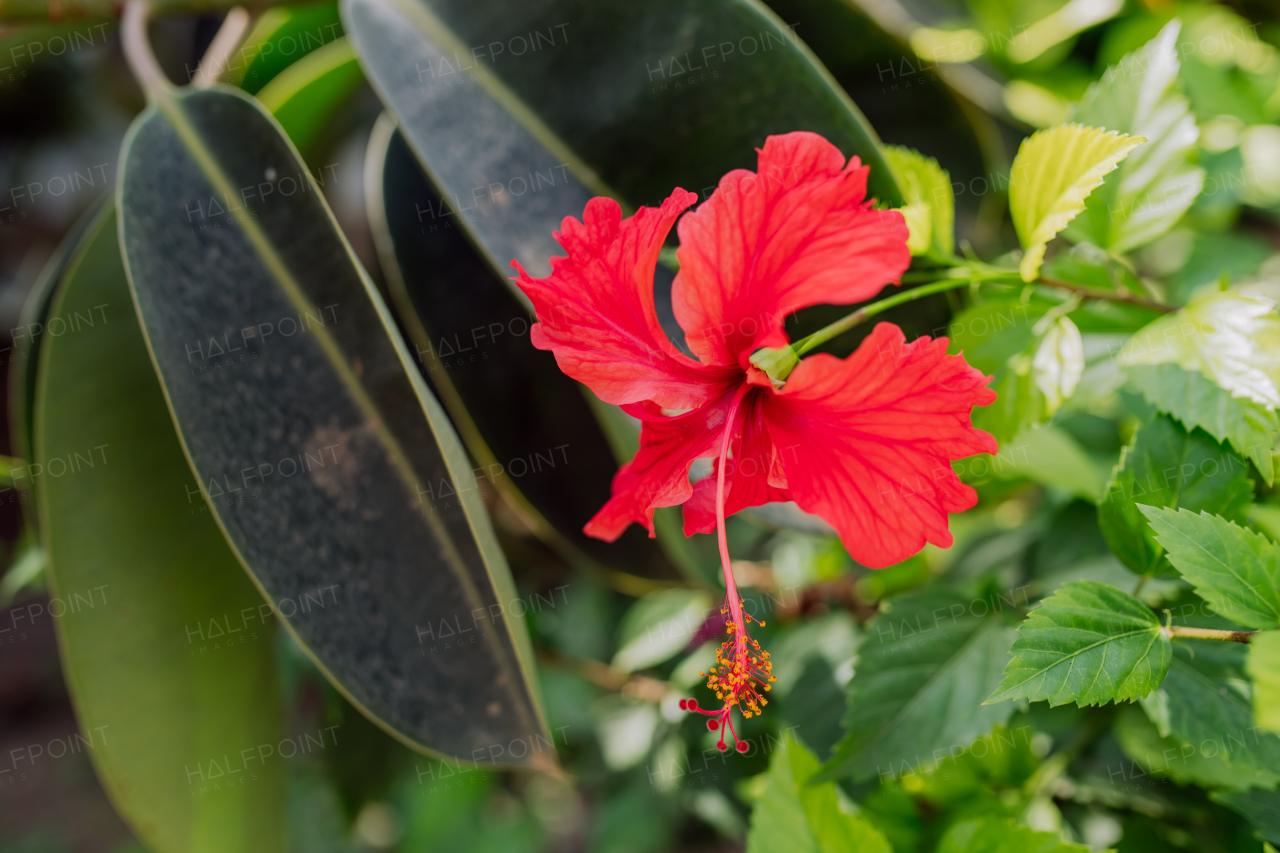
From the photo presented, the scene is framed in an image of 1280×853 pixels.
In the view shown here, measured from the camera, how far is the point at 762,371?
0.43m

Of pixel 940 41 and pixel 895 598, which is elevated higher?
pixel 940 41

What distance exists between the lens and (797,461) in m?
0.45

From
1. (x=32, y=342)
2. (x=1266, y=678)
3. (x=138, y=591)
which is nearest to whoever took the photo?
(x=1266, y=678)

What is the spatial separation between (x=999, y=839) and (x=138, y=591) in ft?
2.49

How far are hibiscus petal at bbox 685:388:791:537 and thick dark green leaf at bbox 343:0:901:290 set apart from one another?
0.65 ft

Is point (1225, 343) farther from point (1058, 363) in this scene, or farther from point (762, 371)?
point (762, 371)

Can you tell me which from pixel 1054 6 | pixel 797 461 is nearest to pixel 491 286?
pixel 797 461

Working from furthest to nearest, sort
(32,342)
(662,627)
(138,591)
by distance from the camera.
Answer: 1. (662,627)
2. (32,342)
3. (138,591)

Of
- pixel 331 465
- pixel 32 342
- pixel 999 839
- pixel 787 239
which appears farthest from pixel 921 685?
pixel 32 342

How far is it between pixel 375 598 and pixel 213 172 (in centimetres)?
39

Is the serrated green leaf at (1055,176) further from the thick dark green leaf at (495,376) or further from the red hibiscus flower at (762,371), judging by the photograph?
the thick dark green leaf at (495,376)

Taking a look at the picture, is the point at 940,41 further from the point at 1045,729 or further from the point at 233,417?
the point at 233,417

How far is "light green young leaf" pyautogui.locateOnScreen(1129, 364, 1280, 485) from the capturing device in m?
0.44

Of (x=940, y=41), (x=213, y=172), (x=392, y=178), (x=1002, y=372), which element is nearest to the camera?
(x=1002, y=372)
